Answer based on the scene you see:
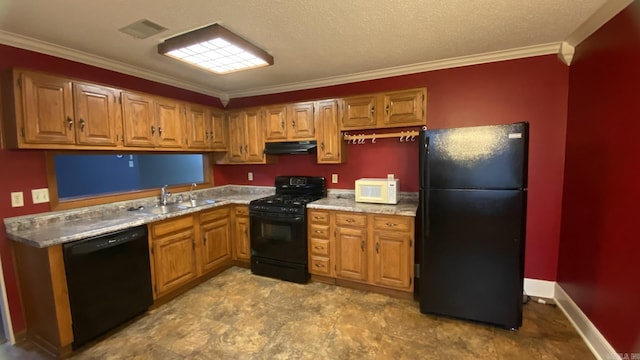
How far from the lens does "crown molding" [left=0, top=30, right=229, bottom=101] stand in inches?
88.7

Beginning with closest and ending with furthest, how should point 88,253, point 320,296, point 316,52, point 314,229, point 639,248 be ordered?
point 639,248, point 88,253, point 316,52, point 320,296, point 314,229

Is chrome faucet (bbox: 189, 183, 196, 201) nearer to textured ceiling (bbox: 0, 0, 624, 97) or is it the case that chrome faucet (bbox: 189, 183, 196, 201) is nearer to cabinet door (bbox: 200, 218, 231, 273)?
cabinet door (bbox: 200, 218, 231, 273)

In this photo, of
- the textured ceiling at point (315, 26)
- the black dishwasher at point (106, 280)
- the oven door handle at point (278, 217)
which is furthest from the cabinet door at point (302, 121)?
the black dishwasher at point (106, 280)

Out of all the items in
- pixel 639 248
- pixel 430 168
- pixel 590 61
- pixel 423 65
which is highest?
pixel 423 65

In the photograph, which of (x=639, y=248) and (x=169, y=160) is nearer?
(x=639, y=248)

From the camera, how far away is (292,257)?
336 cm

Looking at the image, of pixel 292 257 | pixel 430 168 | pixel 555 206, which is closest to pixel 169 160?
pixel 292 257

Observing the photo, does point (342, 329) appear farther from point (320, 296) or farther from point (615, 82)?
point (615, 82)

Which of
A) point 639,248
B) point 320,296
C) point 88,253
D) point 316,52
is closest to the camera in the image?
point 639,248

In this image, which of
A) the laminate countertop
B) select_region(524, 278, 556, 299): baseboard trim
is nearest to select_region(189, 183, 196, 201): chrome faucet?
the laminate countertop

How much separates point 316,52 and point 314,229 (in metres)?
1.98

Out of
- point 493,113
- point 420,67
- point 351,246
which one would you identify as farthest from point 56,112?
point 493,113

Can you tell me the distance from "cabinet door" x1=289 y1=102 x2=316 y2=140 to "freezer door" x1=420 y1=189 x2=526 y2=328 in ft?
5.73

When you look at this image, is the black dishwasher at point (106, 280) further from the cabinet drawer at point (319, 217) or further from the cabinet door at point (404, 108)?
the cabinet door at point (404, 108)
